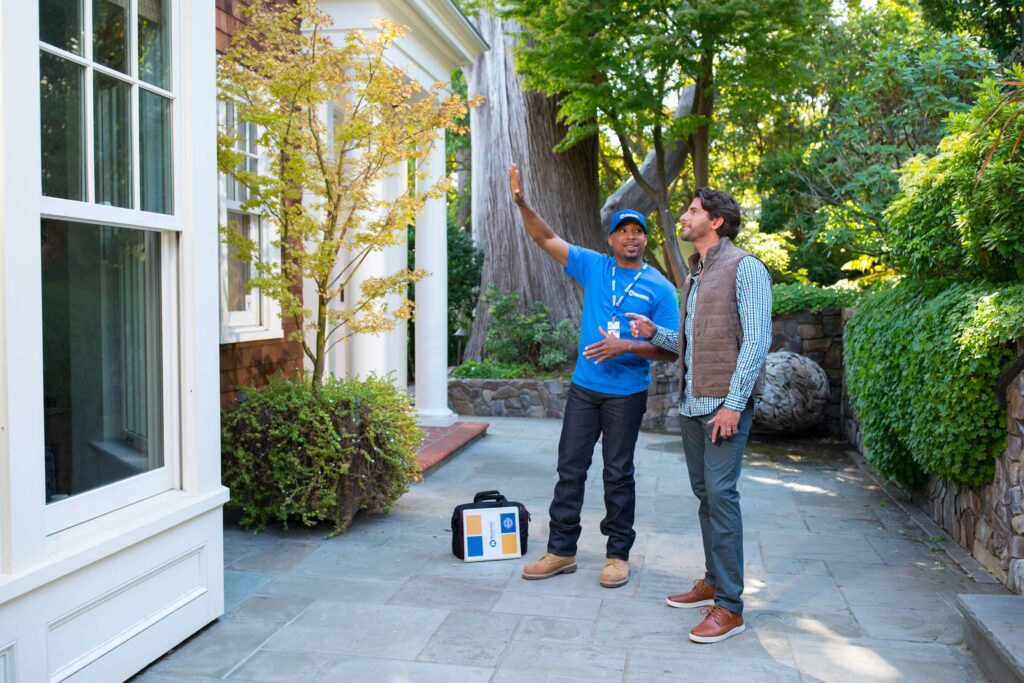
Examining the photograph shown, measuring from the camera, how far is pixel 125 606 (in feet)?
10.3

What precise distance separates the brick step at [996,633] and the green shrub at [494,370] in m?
8.04

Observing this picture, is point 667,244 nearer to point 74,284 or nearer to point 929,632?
point 929,632

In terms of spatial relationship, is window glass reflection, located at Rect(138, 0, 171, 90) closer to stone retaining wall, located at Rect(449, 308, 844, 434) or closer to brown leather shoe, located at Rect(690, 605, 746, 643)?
brown leather shoe, located at Rect(690, 605, 746, 643)

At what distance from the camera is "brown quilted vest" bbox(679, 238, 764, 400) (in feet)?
11.8

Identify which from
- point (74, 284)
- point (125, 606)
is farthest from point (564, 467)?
point (74, 284)

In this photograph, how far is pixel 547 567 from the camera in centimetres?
434

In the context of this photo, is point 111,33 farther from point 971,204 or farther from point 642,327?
point 971,204

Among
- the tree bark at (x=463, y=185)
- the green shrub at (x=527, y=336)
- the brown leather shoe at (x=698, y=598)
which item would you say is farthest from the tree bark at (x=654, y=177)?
the brown leather shoe at (x=698, y=598)

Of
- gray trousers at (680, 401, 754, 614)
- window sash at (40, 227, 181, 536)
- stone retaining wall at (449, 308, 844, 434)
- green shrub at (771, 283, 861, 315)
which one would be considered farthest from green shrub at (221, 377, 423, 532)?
green shrub at (771, 283, 861, 315)

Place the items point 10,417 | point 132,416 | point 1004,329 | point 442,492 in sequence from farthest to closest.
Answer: point 442,492 < point 1004,329 < point 132,416 < point 10,417

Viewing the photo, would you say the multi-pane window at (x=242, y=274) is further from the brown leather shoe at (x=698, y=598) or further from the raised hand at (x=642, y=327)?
the brown leather shoe at (x=698, y=598)

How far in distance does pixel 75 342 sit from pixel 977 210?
4.01m

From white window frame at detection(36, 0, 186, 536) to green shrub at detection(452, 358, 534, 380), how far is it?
7801 mm

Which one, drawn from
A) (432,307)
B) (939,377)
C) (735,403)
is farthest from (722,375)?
(432,307)
